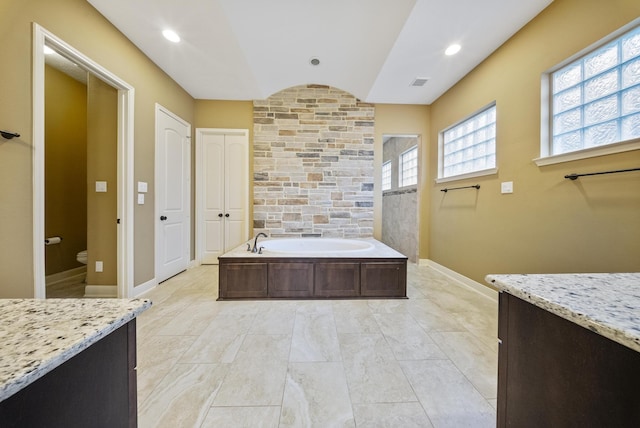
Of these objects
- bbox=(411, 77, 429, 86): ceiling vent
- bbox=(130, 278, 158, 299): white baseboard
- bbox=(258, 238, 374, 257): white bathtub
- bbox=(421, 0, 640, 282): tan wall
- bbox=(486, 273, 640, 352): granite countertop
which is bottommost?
bbox=(130, 278, 158, 299): white baseboard

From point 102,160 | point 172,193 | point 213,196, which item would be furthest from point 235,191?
point 102,160

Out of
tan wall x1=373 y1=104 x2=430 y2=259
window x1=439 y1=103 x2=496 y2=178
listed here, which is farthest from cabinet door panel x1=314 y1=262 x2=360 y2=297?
window x1=439 y1=103 x2=496 y2=178

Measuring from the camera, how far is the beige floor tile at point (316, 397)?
1116 millimetres

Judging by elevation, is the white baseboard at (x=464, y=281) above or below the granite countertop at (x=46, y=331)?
below

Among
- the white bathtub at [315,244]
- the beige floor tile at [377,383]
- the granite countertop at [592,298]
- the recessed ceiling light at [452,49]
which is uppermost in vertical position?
the recessed ceiling light at [452,49]

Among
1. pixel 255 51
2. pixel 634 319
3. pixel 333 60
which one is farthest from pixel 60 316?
pixel 333 60

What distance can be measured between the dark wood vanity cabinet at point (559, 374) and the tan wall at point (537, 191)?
1.47 m

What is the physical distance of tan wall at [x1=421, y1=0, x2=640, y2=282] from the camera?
5.03ft

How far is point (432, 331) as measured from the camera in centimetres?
188

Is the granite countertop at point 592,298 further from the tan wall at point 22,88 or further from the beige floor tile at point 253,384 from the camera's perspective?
the tan wall at point 22,88

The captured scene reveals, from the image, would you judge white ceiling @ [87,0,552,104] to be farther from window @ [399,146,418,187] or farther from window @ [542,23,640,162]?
window @ [399,146,418,187]

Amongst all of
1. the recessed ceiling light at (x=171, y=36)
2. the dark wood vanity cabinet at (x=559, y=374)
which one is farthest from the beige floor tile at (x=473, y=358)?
the recessed ceiling light at (x=171, y=36)

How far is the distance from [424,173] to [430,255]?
4.24 feet

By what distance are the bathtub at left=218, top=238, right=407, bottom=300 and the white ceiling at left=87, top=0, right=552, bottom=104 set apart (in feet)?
7.18
